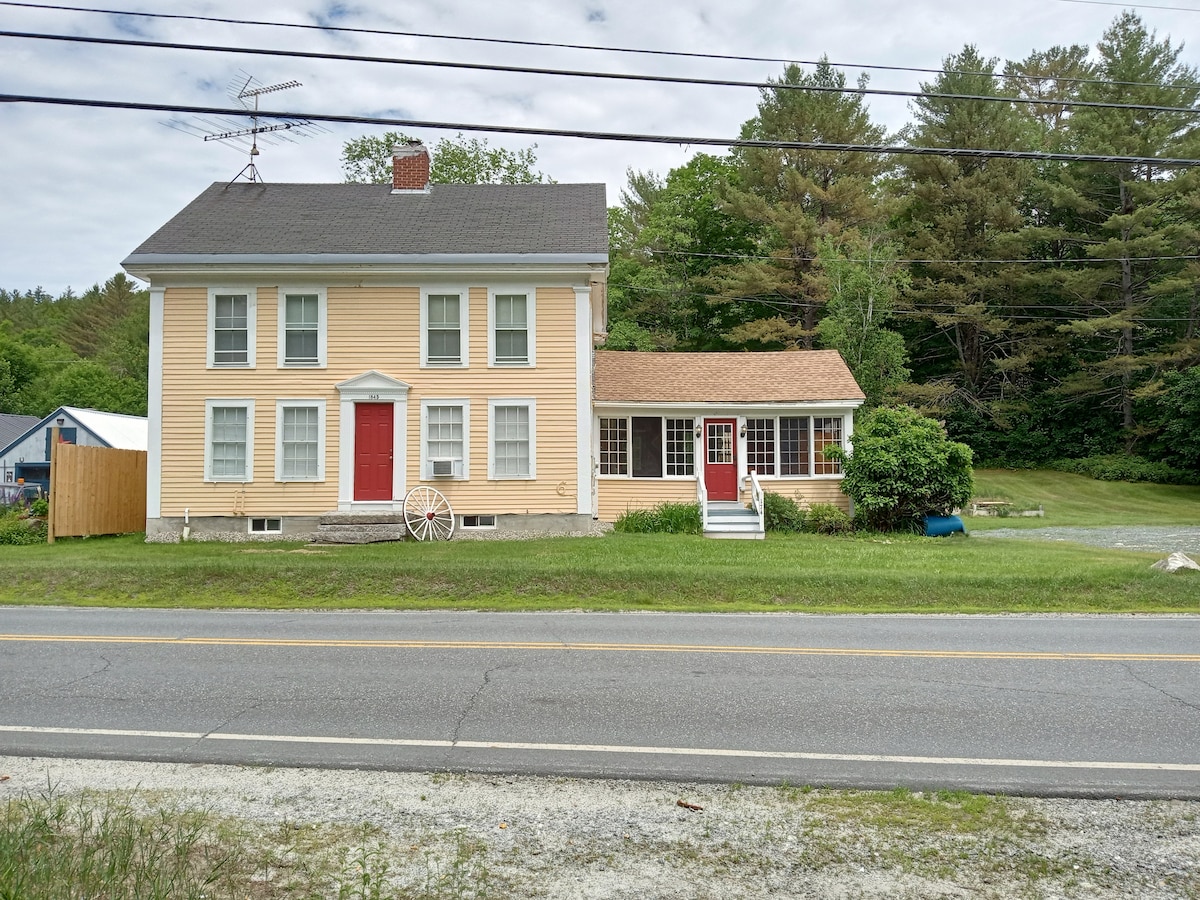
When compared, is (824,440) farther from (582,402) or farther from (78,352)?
(78,352)

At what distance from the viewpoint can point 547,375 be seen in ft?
65.5

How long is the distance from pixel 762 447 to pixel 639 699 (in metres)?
16.3

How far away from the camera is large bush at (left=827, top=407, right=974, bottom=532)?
65.7ft

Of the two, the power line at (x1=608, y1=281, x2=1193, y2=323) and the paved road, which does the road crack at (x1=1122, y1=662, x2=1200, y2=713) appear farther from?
the power line at (x1=608, y1=281, x2=1193, y2=323)

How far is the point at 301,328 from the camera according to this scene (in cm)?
1992

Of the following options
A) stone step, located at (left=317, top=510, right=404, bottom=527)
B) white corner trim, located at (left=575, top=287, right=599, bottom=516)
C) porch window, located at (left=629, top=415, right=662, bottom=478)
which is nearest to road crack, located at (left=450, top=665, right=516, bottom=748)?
stone step, located at (left=317, top=510, right=404, bottom=527)

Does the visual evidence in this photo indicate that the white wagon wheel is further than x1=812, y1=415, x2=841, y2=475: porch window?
No

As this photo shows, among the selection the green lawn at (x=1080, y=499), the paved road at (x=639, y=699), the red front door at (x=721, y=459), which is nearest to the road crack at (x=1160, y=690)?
the paved road at (x=639, y=699)

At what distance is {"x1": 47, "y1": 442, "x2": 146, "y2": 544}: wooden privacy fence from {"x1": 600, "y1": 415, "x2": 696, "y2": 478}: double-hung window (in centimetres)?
1146

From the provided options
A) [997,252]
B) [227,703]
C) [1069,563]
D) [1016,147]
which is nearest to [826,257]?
[997,252]

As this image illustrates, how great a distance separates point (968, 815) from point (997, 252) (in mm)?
40489

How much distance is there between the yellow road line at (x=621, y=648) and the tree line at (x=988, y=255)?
28604 mm

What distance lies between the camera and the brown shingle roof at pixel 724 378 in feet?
72.4

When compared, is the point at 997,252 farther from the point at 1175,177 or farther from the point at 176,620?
the point at 176,620
